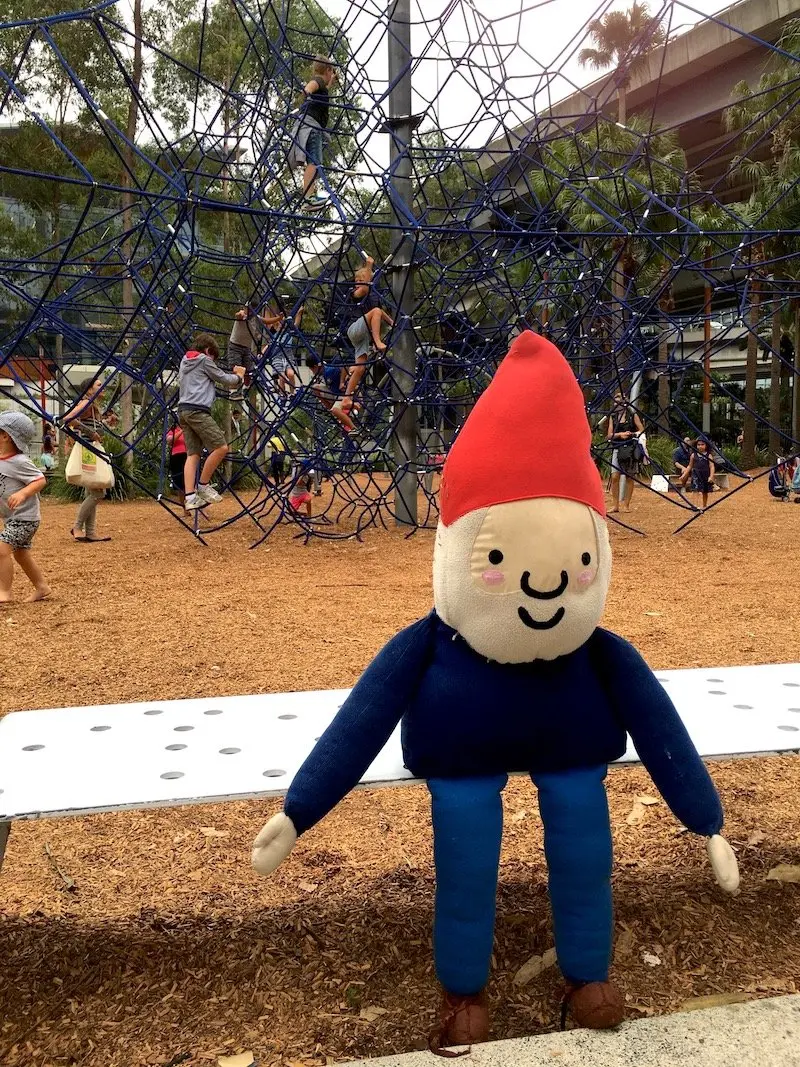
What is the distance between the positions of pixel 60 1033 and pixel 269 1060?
0.39 metres

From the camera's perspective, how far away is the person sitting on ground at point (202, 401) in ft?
21.7

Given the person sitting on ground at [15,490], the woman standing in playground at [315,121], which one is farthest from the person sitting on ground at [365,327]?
the person sitting on ground at [15,490]

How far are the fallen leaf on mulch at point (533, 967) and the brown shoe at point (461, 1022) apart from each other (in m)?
0.21

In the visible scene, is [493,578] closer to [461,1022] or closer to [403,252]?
[461,1022]

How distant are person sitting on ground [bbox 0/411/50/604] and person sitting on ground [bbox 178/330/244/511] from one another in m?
1.65

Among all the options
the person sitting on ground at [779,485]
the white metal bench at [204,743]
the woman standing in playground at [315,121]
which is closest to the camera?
the white metal bench at [204,743]

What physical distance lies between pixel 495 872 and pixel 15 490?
4258mm

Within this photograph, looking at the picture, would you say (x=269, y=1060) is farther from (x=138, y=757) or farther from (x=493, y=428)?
(x=493, y=428)

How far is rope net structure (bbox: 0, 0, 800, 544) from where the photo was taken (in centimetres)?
526

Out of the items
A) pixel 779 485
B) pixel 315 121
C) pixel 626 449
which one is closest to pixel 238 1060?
pixel 315 121

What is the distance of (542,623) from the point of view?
1452mm

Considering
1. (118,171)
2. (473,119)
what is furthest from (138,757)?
(118,171)

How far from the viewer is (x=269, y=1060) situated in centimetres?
152

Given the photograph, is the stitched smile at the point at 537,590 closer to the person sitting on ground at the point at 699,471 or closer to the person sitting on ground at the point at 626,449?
the person sitting on ground at the point at 626,449
